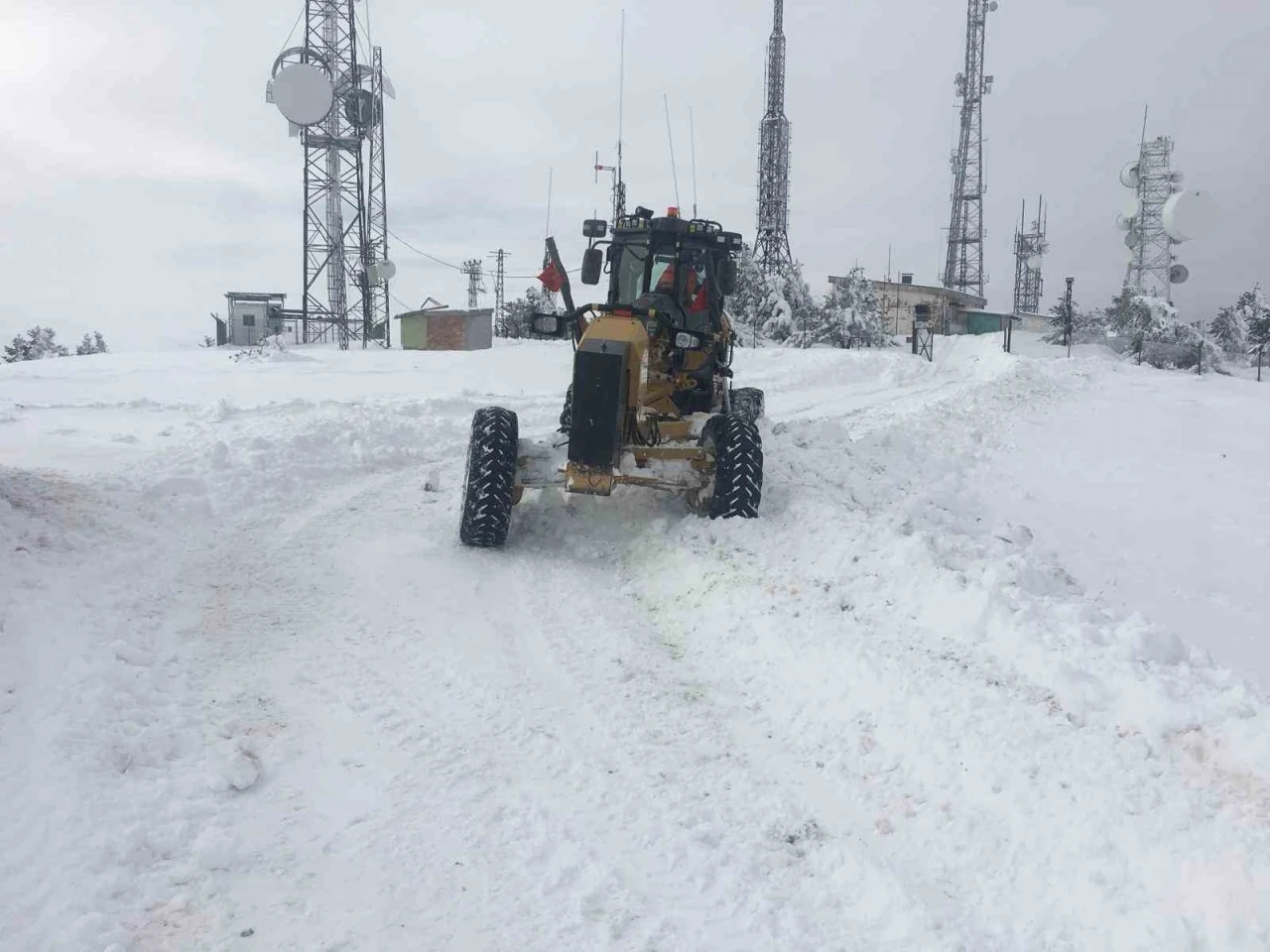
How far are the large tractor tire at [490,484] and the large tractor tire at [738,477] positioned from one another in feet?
5.33

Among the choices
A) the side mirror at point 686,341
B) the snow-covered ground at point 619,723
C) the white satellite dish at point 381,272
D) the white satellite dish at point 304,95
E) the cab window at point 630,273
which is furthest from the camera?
the white satellite dish at point 381,272

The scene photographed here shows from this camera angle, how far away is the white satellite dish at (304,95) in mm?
29000

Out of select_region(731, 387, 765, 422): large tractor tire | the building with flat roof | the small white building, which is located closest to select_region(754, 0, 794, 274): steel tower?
the building with flat roof

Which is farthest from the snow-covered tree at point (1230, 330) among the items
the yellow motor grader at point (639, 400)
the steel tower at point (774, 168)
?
the yellow motor grader at point (639, 400)

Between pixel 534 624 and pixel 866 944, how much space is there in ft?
9.71

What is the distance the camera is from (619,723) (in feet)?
13.7

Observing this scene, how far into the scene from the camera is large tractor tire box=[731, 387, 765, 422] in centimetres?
1008

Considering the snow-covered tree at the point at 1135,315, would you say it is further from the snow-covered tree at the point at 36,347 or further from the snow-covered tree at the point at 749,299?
the snow-covered tree at the point at 36,347

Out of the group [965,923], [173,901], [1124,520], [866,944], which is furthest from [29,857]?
[1124,520]

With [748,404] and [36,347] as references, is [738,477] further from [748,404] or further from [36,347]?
[36,347]

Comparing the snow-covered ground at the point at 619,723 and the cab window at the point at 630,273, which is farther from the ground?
the cab window at the point at 630,273

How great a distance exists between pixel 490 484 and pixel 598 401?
1048mm

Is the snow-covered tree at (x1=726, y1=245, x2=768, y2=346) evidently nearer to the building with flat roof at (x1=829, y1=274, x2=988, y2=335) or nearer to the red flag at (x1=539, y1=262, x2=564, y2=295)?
the building with flat roof at (x1=829, y1=274, x2=988, y2=335)

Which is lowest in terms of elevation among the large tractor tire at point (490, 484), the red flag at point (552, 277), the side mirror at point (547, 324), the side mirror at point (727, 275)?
the large tractor tire at point (490, 484)
